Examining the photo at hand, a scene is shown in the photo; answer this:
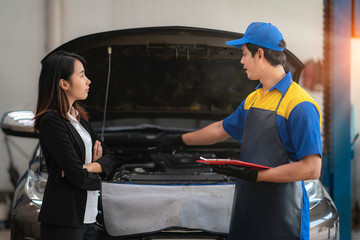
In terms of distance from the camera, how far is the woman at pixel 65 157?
163 cm

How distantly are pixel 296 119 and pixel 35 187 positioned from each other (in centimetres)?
162

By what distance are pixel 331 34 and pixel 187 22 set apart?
1.71m

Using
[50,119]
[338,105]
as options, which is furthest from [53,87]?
[338,105]

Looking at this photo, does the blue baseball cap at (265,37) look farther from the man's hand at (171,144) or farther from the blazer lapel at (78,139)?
the blazer lapel at (78,139)

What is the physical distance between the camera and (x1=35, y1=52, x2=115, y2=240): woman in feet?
5.36

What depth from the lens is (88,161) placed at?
1801 mm

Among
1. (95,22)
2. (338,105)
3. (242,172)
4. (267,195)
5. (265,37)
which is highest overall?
(95,22)

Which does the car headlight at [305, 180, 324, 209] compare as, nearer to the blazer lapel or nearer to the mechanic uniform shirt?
the mechanic uniform shirt

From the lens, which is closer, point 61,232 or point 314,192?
point 61,232

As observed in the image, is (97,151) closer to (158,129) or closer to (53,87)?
(53,87)

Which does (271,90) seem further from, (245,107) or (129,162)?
(129,162)

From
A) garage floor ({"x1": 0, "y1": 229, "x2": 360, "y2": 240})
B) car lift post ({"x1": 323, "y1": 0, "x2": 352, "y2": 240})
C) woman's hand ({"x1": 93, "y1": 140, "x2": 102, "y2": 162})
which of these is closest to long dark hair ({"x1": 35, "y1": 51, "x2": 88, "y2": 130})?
woman's hand ({"x1": 93, "y1": 140, "x2": 102, "y2": 162})

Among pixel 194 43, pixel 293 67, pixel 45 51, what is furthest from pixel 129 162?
pixel 45 51

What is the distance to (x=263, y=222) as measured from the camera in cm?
173
